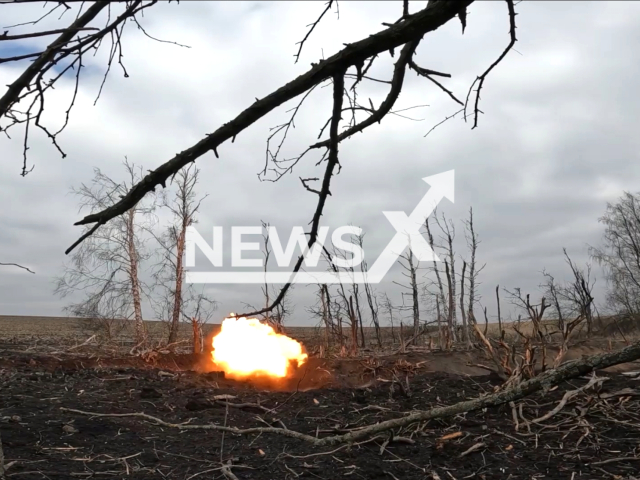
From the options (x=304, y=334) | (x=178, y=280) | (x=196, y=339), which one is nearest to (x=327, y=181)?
(x=196, y=339)

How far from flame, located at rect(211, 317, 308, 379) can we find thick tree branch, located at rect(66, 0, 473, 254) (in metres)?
9.64

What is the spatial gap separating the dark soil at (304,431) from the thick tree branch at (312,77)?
3277 millimetres

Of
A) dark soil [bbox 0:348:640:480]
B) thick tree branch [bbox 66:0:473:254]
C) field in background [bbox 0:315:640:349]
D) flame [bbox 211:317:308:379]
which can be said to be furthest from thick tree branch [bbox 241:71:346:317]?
flame [bbox 211:317:308:379]

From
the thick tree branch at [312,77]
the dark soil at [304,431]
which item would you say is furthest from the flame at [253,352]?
the thick tree branch at [312,77]

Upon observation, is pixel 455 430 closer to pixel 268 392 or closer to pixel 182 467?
pixel 182 467

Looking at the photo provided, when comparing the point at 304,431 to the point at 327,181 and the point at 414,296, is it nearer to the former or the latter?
the point at 327,181

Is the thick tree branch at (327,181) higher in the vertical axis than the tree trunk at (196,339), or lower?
higher

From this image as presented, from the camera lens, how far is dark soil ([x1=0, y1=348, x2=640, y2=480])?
181 inches

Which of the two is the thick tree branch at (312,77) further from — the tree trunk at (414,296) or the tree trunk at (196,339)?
the tree trunk at (414,296)

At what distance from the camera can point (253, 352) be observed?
37.4 ft

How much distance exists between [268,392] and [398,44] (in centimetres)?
828

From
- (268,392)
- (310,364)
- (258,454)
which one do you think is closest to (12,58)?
(258,454)

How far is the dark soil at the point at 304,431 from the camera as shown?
460 cm

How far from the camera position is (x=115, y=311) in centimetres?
2344
